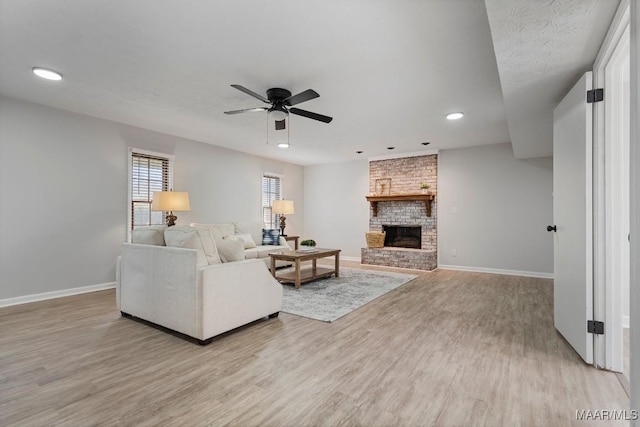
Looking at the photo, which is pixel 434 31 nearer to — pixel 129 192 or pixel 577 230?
pixel 577 230

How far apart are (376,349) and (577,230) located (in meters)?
1.79

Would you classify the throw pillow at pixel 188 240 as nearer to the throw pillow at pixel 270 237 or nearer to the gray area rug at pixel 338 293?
the gray area rug at pixel 338 293

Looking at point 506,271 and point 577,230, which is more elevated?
point 577,230

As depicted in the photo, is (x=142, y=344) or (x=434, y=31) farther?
(x=142, y=344)

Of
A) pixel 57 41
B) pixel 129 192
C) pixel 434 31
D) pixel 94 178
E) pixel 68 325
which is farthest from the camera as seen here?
pixel 129 192

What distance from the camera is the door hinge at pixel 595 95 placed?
2197mm

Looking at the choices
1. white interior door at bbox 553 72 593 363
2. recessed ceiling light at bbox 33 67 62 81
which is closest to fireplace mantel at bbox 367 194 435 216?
white interior door at bbox 553 72 593 363

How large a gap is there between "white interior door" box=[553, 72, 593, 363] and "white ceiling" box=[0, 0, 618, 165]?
0.29 metres

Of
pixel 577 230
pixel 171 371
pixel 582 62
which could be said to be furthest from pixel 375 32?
pixel 171 371

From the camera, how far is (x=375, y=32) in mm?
2367

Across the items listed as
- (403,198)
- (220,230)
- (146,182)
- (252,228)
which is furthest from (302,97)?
(403,198)

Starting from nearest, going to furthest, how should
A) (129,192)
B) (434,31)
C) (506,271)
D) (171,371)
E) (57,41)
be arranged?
1. (171,371)
2. (434,31)
3. (57,41)
4. (129,192)
5. (506,271)

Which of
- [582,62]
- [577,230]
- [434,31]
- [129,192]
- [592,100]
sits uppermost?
[434,31]

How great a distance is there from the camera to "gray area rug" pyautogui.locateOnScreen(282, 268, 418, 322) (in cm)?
354
